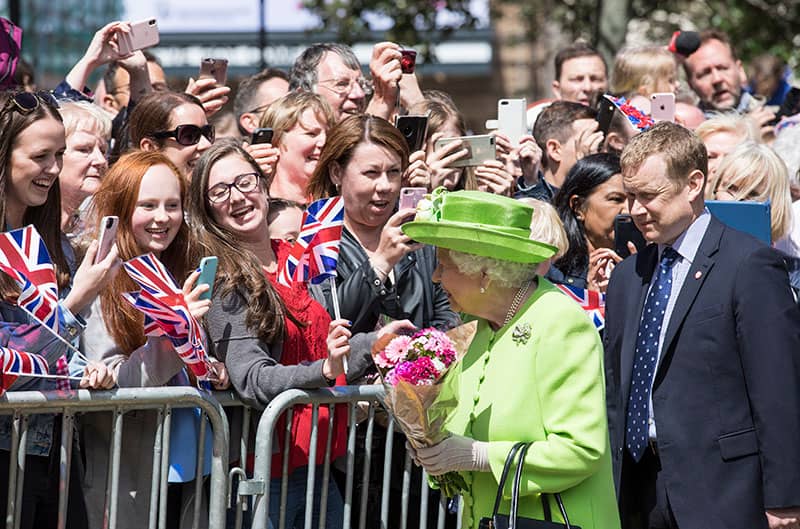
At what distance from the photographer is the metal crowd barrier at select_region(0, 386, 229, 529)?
461cm

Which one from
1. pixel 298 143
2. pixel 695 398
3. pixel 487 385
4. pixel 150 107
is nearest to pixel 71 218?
pixel 150 107

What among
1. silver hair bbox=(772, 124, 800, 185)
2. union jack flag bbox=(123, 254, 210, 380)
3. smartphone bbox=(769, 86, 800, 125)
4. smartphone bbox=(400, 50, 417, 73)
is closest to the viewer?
union jack flag bbox=(123, 254, 210, 380)

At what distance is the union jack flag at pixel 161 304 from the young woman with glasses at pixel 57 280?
0.11 meters

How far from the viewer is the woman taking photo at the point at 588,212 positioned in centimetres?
643

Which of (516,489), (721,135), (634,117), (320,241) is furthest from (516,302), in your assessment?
(721,135)

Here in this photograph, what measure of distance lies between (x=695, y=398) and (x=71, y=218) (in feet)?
9.31

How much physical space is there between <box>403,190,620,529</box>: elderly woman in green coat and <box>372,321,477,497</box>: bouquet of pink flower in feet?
0.23

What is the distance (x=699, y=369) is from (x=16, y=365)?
2523 millimetres

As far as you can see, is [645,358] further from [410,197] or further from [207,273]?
[207,273]

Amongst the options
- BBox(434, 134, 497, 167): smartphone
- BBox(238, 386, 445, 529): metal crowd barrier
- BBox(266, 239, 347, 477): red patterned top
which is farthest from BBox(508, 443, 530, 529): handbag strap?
BBox(434, 134, 497, 167): smartphone

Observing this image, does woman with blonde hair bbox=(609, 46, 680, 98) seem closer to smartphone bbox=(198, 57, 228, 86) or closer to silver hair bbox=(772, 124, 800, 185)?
silver hair bbox=(772, 124, 800, 185)

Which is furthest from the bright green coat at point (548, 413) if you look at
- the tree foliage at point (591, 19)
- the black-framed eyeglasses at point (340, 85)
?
the tree foliage at point (591, 19)

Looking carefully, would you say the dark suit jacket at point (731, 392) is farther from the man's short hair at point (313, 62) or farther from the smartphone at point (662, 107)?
the man's short hair at point (313, 62)

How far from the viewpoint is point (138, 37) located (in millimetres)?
6605
